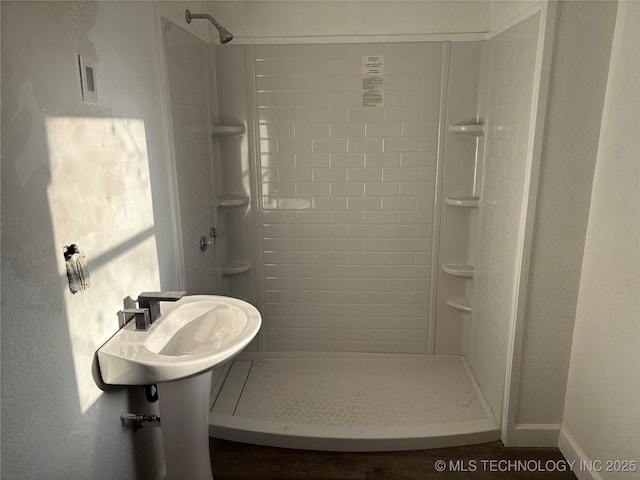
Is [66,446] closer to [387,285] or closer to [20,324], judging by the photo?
[20,324]

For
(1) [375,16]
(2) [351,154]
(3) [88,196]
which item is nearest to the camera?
(3) [88,196]

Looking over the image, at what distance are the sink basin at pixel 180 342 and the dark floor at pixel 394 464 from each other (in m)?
0.77

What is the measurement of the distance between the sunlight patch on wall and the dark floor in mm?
939

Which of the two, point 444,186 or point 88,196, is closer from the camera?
point 88,196

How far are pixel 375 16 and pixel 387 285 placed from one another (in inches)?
58.3

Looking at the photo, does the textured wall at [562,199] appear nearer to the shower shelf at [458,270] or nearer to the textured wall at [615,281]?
the textured wall at [615,281]

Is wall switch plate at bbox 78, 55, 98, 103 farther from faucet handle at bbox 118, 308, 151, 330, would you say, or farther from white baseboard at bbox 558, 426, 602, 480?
white baseboard at bbox 558, 426, 602, 480

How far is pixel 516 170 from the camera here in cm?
204

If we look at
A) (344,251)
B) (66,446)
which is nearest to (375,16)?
(344,251)

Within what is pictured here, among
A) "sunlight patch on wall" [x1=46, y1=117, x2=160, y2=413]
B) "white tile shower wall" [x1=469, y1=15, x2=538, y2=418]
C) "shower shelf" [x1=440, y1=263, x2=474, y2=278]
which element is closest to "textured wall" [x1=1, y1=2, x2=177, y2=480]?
"sunlight patch on wall" [x1=46, y1=117, x2=160, y2=413]

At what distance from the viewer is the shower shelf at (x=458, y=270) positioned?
266cm

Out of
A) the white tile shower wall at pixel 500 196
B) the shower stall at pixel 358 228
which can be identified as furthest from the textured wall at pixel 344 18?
the white tile shower wall at pixel 500 196

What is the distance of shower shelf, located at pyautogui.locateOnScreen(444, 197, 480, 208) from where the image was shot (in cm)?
255

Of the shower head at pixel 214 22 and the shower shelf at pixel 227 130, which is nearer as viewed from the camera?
the shower head at pixel 214 22
